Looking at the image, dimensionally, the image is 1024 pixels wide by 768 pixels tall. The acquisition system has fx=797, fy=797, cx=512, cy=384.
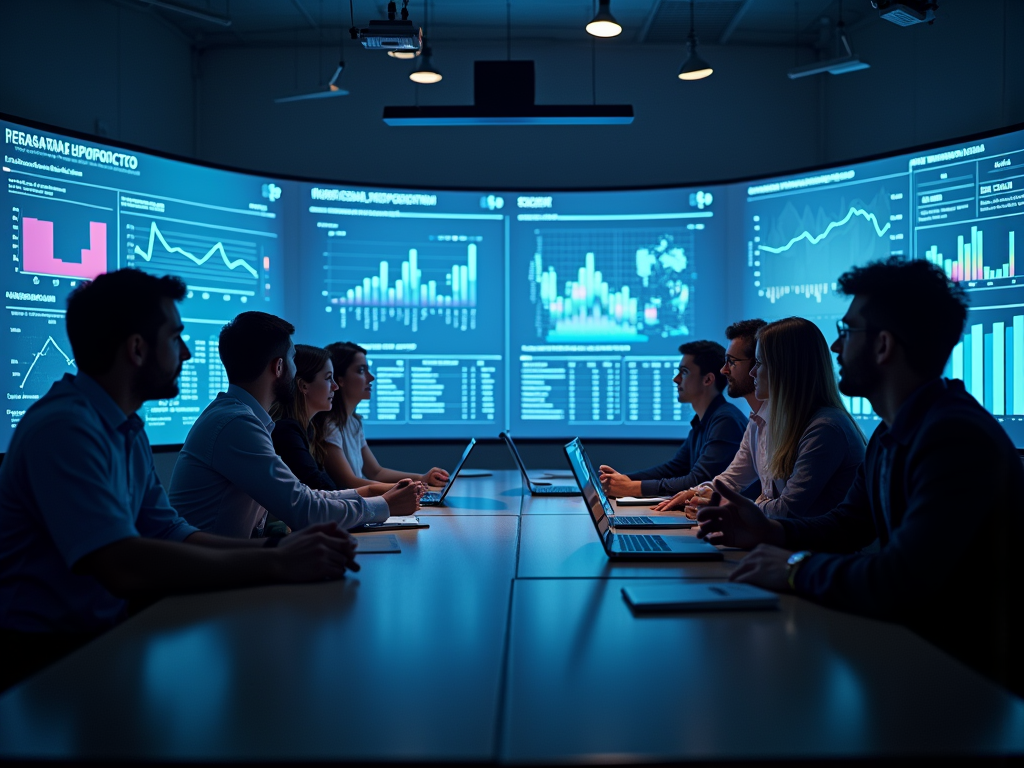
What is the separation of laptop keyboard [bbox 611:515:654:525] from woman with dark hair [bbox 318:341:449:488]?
3.80ft

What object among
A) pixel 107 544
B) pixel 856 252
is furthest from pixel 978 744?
pixel 856 252

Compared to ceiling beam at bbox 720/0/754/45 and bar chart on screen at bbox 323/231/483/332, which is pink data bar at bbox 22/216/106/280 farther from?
ceiling beam at bbox 720/0/754/45

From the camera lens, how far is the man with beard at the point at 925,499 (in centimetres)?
151

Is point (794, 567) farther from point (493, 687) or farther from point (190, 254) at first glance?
point (190, 254)

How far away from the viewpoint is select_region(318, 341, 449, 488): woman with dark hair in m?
3.82

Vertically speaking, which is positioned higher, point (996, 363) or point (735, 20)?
point (735, 20)

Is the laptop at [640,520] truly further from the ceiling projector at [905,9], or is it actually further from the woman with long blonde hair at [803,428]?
the ceiling projector at [905,9]

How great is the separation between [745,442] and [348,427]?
2.01 m

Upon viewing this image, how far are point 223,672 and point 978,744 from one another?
3.42 feet

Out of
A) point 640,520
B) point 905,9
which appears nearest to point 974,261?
point 905,9

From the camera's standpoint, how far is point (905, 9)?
3.63 m

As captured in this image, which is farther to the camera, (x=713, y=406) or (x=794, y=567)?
(x=713, y=406)

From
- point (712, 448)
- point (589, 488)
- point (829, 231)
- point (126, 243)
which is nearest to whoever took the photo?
point (589, 488)

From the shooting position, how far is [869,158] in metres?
4.91
